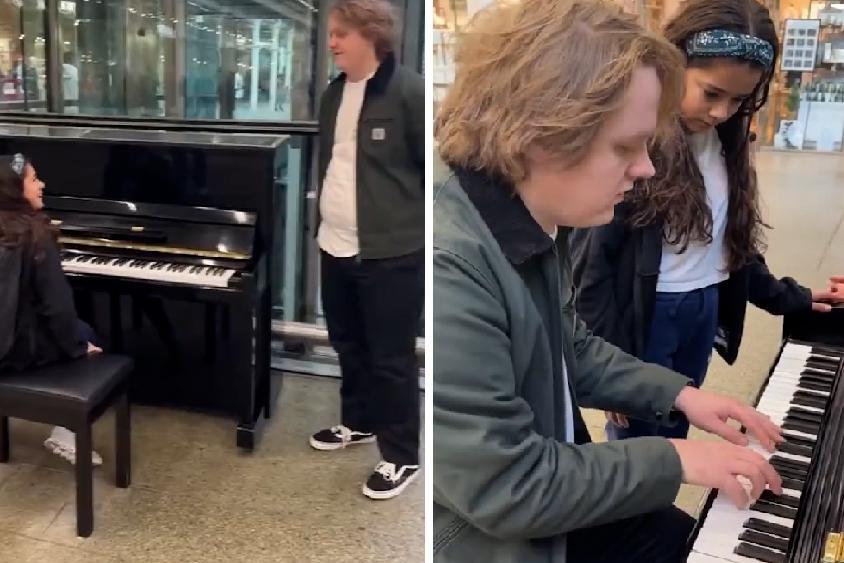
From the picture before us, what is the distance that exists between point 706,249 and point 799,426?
0.24 m

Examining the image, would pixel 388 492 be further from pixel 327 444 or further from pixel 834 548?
pixel 834 548

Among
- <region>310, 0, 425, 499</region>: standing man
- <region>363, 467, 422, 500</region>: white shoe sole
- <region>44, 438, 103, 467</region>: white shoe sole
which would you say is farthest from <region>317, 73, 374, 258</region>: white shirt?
<region>44, 438, 103, 467</region>: white shoe sole

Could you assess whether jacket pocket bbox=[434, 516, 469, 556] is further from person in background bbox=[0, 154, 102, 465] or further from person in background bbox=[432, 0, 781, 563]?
person in background bbox=[0, 154, 102, 465]

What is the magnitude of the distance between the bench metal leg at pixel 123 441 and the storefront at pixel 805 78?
28.4 inches

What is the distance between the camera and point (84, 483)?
38.5 inches

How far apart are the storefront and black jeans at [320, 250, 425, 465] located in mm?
402

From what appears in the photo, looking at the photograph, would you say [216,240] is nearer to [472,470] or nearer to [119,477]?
[119,477]

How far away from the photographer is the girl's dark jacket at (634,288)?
0.65m

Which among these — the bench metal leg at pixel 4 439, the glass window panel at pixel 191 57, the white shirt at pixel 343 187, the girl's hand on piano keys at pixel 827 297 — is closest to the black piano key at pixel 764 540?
the girl's hand on piano keys at pixel 827 297

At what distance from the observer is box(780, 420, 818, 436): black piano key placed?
2.42 feet

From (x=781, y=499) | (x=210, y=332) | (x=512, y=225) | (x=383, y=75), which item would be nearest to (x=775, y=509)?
(x=781, y=499)

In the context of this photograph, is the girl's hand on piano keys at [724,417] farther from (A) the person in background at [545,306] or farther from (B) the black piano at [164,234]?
(B) the black piano at [164,234]

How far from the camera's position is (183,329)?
1023mm

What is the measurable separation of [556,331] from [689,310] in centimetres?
13
